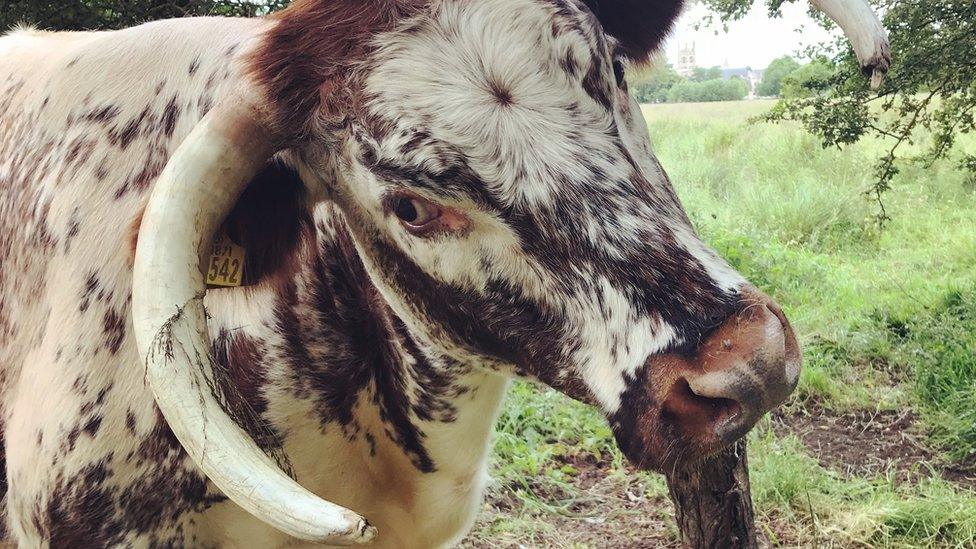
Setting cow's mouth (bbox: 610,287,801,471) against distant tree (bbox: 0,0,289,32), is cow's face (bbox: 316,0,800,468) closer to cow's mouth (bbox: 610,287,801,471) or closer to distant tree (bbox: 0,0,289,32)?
cow's mouth (bbox: 610,287,801,471)

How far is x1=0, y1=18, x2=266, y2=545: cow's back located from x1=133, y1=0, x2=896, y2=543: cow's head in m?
0.21

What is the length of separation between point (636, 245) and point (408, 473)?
1147 millimetres

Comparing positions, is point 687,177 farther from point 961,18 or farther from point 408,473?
point 408,473

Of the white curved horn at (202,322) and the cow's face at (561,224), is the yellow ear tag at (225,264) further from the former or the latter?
the cow's face at (561,224)

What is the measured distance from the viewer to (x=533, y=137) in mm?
1634

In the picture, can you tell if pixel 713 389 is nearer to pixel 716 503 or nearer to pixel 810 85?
pixel 716 503

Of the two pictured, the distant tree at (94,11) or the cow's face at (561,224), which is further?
the distant tree at (94,11)

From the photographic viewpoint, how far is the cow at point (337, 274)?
63.2 inches

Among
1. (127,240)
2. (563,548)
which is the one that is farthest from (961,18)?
(127,240)

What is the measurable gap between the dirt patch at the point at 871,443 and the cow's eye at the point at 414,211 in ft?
10.7

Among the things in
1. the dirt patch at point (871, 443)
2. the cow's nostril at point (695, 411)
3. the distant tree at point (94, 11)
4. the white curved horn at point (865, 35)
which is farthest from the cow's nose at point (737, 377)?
the distant tree at point (94, 11)

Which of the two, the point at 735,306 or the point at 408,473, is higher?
the point at 735,306

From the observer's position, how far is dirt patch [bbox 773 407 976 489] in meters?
4.29

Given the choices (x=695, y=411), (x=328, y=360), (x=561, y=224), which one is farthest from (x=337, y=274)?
(x=695, y=411)
